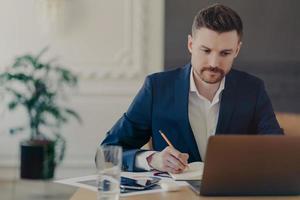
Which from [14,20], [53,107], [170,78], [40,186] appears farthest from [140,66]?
[170,78]

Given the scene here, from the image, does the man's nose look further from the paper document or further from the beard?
the paper document

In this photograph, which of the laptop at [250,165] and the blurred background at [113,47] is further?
the blurred background at [113,47]

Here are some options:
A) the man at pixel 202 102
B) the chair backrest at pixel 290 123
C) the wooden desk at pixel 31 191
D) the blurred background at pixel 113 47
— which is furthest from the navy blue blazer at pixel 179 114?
the wooden desk at pixel 31 191

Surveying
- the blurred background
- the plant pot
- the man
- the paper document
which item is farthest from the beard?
the plant pot

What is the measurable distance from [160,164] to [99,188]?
40 centimetres

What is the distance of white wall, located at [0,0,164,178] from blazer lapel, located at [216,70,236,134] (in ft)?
6.81

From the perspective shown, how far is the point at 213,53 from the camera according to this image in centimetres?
192

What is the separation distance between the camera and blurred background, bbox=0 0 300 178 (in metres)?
3.99

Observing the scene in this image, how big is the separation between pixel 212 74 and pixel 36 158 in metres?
2.26

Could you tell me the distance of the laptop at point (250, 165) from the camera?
4.48 feet

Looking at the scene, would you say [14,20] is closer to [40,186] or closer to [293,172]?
[40,186]

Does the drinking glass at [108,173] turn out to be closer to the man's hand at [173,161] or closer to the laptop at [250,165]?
the laptop at [250,165]

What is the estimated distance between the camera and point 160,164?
1738 millimetres

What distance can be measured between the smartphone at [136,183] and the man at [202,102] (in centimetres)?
26
